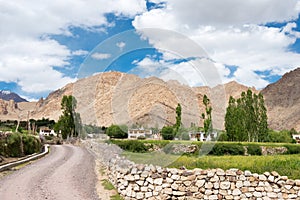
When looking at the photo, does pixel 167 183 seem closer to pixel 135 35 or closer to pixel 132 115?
pixel 132 115

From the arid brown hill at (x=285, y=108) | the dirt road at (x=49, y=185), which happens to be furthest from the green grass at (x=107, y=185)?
the arid brown hill at (x=285, y=108)

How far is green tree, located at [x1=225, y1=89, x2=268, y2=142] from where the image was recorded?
4594 centimetres

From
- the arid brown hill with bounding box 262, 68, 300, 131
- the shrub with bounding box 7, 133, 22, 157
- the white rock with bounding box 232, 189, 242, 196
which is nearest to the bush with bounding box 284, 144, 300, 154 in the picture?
the shrub with bounding box 7, 133, 22, 157

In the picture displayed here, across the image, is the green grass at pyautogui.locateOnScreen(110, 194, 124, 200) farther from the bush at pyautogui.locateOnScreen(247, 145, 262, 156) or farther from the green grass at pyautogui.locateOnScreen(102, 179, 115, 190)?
the bush at pyautogui.locateOnScreen(247, 145, 262, 156)

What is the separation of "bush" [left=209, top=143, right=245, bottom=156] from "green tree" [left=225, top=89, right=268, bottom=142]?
13.6m

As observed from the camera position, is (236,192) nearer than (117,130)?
Yes

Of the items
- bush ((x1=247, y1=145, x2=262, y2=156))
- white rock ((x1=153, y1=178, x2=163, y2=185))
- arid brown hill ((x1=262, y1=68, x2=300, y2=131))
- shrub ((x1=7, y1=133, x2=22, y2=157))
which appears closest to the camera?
white rock ((x1=153, y1=178, x2=163, y2=185))

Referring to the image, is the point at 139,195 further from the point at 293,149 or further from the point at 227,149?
the point at 293,149

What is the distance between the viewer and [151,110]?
13.9 metres

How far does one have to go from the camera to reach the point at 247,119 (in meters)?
50.3

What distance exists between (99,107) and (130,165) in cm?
396

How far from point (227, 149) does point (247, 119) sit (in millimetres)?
20681

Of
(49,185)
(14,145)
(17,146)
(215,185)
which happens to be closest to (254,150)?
(17,146)

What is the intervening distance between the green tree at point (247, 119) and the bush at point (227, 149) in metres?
13.6
